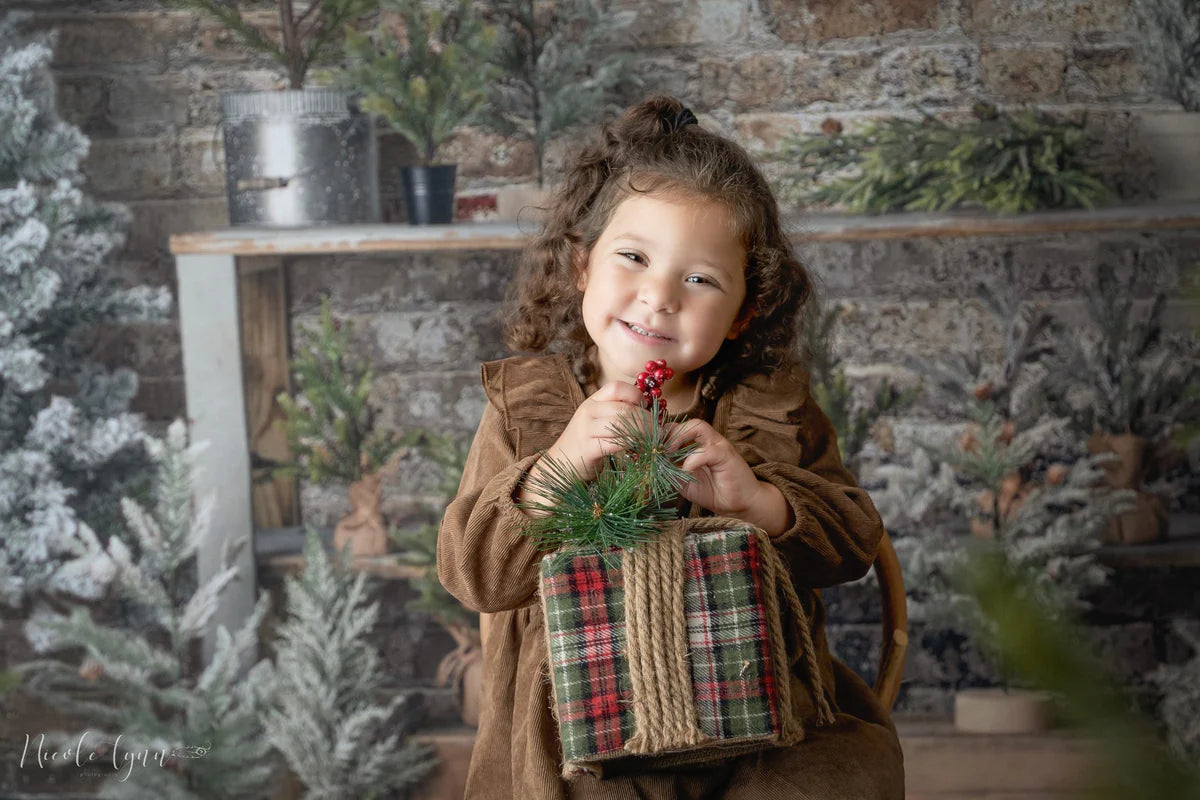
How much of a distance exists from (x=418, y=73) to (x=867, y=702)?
4.71ft

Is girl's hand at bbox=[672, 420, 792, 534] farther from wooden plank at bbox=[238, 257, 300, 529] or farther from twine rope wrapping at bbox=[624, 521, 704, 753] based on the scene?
wooden plank at bbox=[238, 257, 300, 529]

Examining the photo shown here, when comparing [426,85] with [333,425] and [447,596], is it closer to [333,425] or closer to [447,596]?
[333,425]

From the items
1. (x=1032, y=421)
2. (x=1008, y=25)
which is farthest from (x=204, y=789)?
(x=1008, y=25)

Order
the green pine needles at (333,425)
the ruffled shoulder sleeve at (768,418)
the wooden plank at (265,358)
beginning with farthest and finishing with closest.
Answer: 1. the wooden plank at (265,358)
2. the green pine needles at (333,425)
3. the ruffled shoulder sleeve at (768,418)

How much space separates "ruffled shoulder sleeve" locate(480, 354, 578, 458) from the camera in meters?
1.28

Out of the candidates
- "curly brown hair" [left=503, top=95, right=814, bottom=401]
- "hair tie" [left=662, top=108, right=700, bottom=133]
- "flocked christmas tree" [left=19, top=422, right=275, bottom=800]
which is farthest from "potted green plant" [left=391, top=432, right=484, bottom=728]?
"hair tie" [left=662, top=108, right=700, bottom=133]

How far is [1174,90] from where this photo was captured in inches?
89.4

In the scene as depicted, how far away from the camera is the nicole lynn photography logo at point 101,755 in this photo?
82.4 inches

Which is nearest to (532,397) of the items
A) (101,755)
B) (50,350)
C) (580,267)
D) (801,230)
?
(580,267)

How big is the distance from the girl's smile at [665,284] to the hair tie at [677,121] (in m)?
0.12

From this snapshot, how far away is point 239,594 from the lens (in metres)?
2.25

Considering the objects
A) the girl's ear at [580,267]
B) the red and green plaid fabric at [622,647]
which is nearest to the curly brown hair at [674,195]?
the girl's ear at [580,267]

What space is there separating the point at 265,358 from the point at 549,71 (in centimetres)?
84

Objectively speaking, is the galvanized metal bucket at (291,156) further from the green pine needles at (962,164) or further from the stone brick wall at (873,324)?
the green pine needles at (962,164)
